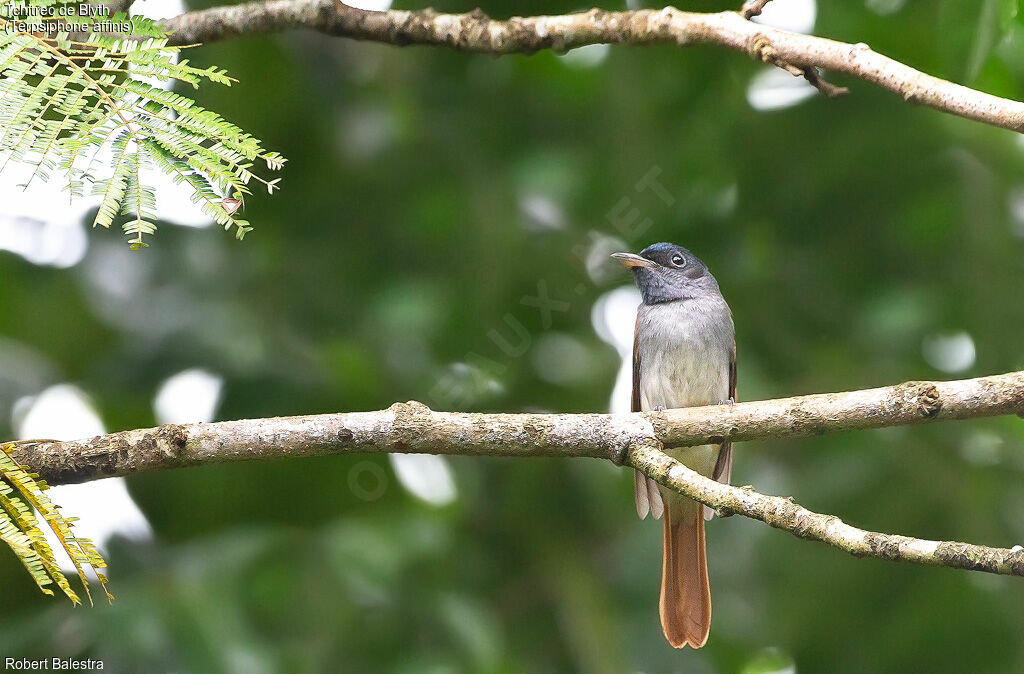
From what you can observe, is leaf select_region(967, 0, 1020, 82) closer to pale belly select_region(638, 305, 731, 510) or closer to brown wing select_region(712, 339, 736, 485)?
pale belly select_region(638, 305, 731, 510)

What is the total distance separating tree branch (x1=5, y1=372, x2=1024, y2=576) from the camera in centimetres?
298

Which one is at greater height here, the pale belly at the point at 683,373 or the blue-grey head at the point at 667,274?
the blue-grey head at the point at 667,274

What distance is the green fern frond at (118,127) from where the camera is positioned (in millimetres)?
2004

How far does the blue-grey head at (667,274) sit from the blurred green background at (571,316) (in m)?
0.46

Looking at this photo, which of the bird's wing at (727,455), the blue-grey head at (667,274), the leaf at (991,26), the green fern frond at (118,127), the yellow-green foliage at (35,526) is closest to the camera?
the green fern frond at (118,127)

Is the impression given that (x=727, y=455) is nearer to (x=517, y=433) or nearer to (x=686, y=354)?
(x=686, y=354)

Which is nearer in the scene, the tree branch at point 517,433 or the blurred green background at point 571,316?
the tree branch at point 517,433

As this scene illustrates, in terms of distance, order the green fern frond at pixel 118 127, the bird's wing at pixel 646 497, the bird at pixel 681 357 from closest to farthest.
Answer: the green fern frond at pixel 118 127 < the bird's wing at pixel 646 497 < the bird at pixel 681 357

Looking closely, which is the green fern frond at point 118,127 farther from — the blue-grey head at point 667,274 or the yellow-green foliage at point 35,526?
the blue-grey head at point 667,274

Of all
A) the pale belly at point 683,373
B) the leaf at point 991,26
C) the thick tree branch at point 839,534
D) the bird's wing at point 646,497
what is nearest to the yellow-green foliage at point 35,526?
the thick tree branch at point 839,534

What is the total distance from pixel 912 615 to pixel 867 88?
10.5 ft

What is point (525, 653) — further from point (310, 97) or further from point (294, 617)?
point (310, 97)

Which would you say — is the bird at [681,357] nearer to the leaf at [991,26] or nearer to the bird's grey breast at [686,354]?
the bird's grey breast at [686,354]

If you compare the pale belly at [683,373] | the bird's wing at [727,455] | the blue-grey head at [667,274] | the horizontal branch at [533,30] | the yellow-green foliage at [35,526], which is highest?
the horizontal branch at [533,30]
